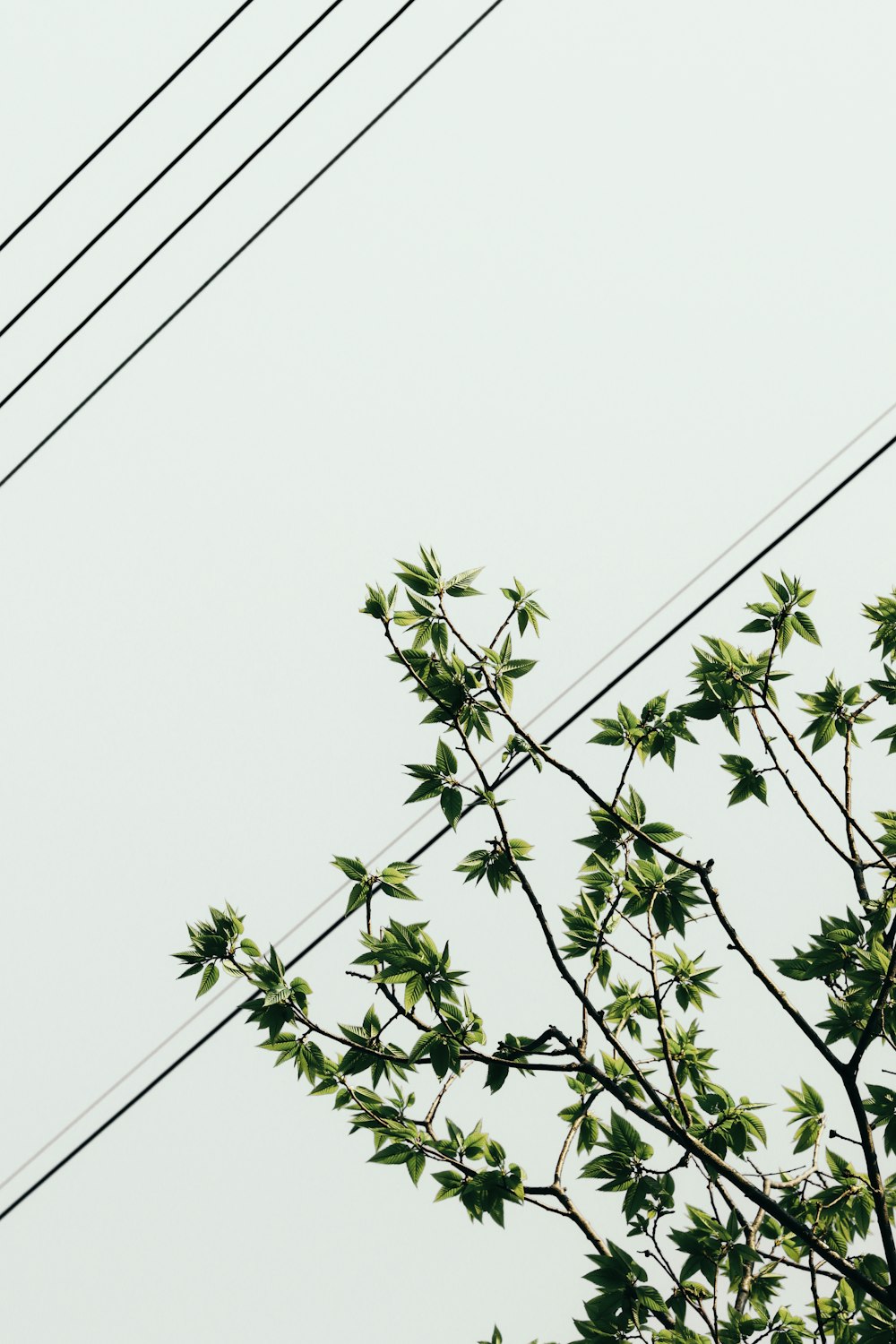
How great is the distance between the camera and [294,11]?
2.97m

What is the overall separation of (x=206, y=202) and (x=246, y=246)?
0.56ft

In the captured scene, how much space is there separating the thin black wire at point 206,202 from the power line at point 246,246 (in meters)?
0.15

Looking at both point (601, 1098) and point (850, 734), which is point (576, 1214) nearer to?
point (601, 1098)

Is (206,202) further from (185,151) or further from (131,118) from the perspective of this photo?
(131,118)

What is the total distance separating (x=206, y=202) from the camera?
9.87ft

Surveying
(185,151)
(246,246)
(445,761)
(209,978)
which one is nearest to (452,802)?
(445,761)

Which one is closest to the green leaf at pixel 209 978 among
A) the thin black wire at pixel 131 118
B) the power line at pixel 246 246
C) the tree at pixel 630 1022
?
the tree at pixel 630 1022

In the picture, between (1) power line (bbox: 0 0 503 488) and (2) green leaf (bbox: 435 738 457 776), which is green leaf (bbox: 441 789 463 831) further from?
(1) power line (bbox: 0 0 503 488)

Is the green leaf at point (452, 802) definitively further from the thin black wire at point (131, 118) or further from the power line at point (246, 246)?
the thin black wire at point (131, 118)

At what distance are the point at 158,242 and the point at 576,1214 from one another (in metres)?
2.93

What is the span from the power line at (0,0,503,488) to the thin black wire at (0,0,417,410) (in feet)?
0.50

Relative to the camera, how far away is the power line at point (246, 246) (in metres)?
3.08

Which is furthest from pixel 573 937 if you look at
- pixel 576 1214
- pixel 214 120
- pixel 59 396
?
pixel 214 120

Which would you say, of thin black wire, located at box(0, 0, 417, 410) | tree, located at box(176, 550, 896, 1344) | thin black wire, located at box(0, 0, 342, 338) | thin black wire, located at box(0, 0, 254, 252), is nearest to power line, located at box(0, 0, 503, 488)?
thin black wire, located at box(0, 0, 417, 410)
